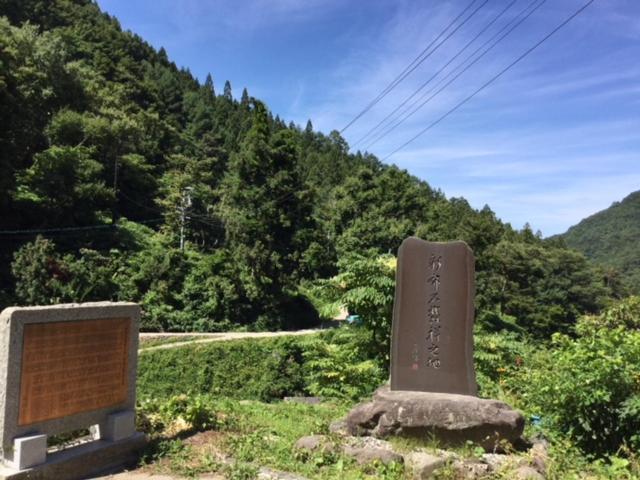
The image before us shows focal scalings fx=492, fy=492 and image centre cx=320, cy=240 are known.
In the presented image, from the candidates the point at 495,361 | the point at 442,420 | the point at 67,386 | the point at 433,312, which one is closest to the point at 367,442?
the point at 442,420

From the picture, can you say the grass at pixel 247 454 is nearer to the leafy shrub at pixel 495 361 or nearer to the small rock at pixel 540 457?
the small rock at pixel 540 457

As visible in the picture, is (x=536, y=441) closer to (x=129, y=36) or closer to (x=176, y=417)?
(x=176, y=417)

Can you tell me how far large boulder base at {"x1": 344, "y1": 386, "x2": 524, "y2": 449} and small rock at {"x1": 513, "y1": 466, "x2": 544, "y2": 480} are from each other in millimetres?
763

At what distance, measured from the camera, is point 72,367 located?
17.3 feet

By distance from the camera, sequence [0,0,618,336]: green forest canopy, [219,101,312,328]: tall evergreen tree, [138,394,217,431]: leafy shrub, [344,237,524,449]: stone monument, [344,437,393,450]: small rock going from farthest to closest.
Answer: [219,101,312,328]: tall evergreen tree < [0,0,618,336]: green forest canopy < [138,394,217,431]: leafy shrub < [344,237,524,449]: stone monument < [344,437,393,450]: small rock

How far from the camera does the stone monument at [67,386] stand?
185 inches

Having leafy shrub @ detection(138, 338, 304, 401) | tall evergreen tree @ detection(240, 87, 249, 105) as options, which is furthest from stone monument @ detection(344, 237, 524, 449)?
tall evergreen tree @ detection(240, 87, 249, 105)

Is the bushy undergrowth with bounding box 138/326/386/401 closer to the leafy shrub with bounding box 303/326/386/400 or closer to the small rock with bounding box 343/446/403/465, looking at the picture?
the leafy shrub with bounding box 303/326/386/400

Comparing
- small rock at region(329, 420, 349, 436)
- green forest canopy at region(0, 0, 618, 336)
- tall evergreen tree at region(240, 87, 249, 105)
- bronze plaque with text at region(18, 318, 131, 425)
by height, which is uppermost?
tall evergreen tree at region(240, 87, 249, 105)

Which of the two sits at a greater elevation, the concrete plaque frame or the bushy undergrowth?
the concrete plaque frame

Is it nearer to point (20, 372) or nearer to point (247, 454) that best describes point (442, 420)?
point (247, 454)

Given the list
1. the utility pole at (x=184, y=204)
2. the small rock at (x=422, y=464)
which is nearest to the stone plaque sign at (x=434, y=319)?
the small rock at (x=422, y=464)

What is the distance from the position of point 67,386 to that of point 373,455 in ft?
10.8

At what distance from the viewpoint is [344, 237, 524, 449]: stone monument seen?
5.77 m
